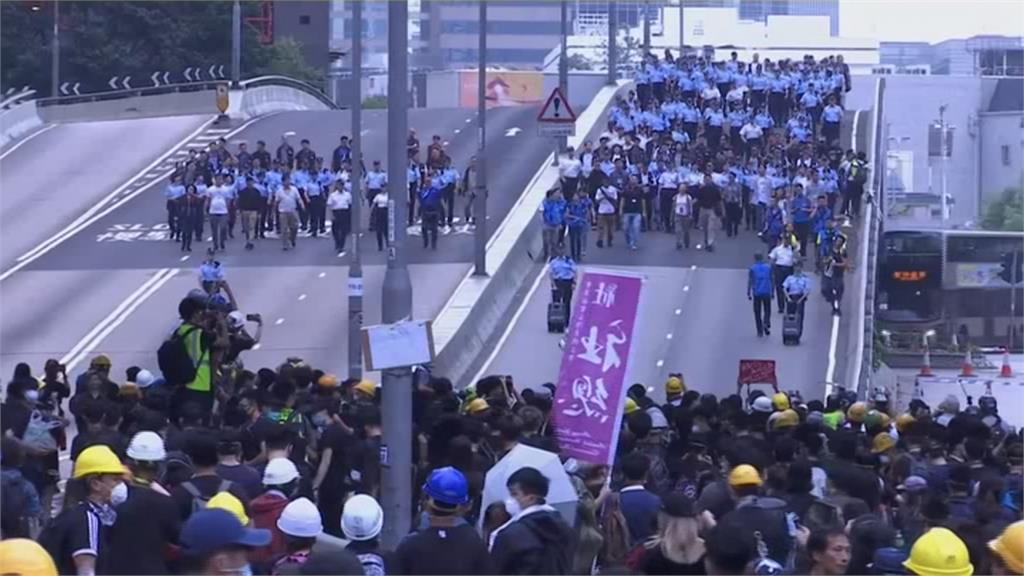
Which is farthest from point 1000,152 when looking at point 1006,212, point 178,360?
point 178,360

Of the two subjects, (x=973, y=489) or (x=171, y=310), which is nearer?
(x=973, y=489)

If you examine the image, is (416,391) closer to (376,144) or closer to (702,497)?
(702,497)

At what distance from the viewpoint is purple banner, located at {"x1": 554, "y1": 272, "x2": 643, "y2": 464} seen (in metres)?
11.7

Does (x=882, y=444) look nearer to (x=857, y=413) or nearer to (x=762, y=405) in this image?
(x=762, y=405)

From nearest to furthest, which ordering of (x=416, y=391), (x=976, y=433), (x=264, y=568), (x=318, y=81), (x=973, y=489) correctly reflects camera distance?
(x=264, y=568), (x=973, y=489), (x=976, y=433), (x=416, y=391), (x=318, y=81)

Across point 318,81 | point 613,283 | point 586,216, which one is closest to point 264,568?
point 613,283

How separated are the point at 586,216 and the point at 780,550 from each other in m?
27.1

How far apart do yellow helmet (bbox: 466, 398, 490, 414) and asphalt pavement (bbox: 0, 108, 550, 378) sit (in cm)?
1490

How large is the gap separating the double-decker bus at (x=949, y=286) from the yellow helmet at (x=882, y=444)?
32450 mm

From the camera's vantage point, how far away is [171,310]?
33.8 meters

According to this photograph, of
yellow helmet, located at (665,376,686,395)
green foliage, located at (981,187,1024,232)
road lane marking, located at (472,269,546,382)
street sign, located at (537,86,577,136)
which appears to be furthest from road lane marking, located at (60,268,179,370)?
green foliage, located at (981,187,1024,232)

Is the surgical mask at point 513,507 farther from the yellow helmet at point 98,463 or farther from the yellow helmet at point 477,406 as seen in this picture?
the yellow helmet at point 477,406

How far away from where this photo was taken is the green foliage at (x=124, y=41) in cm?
6844

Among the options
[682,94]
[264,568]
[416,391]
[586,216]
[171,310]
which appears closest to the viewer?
[264,568]
